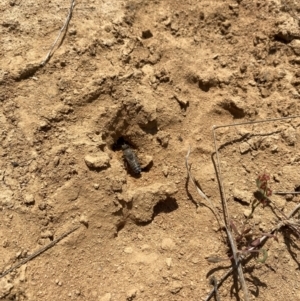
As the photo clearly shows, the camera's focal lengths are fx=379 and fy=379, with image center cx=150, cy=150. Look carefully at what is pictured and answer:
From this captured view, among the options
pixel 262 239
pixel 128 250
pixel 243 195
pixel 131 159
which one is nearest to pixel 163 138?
pixel 131 159

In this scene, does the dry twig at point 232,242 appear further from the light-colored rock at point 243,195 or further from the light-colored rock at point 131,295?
the light-colored rock at point 131,295

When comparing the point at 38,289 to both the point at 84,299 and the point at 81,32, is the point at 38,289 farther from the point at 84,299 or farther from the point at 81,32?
the point at 81,32

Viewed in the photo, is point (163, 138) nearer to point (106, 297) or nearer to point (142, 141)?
point (142, 141)

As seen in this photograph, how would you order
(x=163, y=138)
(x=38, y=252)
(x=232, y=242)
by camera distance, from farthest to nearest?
1. (x=163, y=138)
2. (x=232, y=242)
3. (x=38, y=252)

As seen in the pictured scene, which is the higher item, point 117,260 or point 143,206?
point 143,206

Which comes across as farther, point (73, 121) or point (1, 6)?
point (1, 6)

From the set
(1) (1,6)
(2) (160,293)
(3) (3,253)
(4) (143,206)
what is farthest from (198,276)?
(1) (1,6)

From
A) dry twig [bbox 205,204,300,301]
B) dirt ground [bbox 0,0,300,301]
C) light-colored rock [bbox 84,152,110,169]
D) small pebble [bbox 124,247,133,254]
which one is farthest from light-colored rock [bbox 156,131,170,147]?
dry twig [bbox 205,204,300,301]
